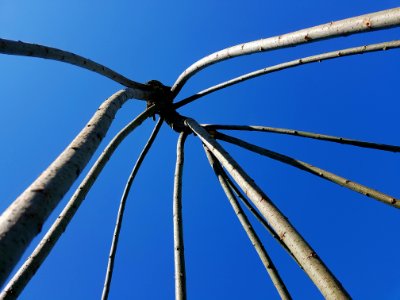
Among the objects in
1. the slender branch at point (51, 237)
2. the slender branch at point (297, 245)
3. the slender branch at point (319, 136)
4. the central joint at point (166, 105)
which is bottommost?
the slender branch at point (297, 245)

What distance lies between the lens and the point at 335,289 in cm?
296

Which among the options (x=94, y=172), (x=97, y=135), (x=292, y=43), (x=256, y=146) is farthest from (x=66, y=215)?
(x=256, y=146)

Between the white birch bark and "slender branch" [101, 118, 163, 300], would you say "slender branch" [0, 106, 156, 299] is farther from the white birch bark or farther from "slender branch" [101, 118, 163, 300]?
"slender branch" [101, 118, 163, 300]

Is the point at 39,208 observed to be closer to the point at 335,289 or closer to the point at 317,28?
the point at 335,289

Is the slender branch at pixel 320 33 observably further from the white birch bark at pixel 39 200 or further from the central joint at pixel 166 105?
the white birch bark at pixel 39 200

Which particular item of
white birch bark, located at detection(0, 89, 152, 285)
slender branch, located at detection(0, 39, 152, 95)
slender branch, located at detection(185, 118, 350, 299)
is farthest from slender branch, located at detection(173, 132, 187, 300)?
white birch bark, located at detection(0, 89, 152, 285)

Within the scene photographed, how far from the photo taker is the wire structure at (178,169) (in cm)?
258

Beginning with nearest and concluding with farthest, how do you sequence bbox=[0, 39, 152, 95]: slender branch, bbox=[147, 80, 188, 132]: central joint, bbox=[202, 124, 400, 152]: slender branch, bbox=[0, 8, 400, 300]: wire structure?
1. bbox=[0, 8, 400, 300]: wire structure
2. bbox=[0, 39, 152, 95]: slender branch
3. bbox=[202, 124, 400, 152]: slender branch
4. bbox=[147, 80, 188, 132]: central joint

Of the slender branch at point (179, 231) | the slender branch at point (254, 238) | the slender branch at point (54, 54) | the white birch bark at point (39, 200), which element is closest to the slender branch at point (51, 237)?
the white birch bark at point (39, 200)

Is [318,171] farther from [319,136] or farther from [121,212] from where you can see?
[121,212]

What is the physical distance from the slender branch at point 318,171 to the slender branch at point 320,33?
5.04ft

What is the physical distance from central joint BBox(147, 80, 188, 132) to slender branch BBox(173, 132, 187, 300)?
0.67ft

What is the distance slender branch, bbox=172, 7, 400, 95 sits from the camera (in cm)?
336

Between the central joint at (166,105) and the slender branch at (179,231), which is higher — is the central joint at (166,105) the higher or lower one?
the higher one
